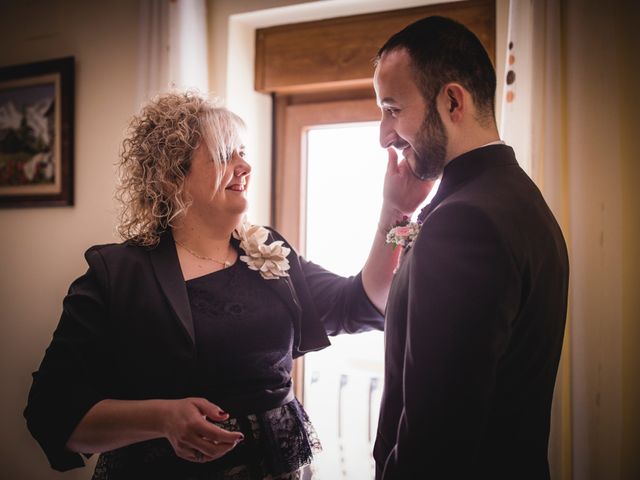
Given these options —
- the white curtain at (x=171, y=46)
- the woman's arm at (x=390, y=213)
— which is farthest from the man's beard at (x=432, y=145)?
the white curtain at (x=171, y=46)

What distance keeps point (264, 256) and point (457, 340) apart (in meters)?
0.75

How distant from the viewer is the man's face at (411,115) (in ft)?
3.53

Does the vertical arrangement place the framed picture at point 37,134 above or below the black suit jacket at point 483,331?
above

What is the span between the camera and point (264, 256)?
59.2 inches

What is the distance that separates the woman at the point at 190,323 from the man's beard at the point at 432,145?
326 mm

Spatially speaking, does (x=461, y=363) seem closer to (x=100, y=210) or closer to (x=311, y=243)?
(x=311, y=243)

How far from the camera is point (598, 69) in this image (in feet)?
4.97

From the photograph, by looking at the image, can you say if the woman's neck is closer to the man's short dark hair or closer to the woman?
the woman

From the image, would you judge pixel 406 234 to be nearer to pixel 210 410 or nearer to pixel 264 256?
pixel 264 256

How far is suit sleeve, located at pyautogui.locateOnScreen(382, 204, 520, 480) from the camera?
87cm

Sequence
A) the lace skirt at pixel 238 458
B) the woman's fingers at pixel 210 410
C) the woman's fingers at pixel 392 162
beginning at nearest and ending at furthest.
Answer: the woman's fingers at pixel 210 410
the lace skirt at pixel 238 458
the woman's fingers at pixel 392 162

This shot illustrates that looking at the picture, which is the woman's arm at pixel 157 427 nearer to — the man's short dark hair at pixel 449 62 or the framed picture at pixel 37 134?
the man's short dark hair at pixel 449 62

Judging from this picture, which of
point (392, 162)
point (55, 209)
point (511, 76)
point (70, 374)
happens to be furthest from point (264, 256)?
point (55, 209)

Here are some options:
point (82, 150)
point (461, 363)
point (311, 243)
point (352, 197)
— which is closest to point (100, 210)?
point (82, 150)
